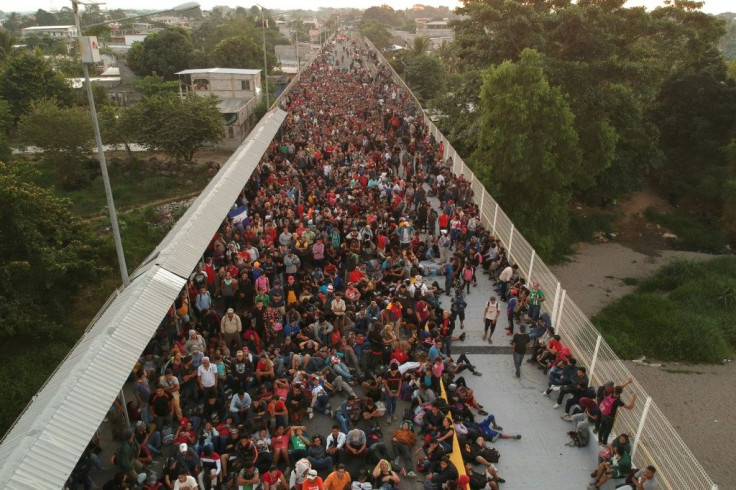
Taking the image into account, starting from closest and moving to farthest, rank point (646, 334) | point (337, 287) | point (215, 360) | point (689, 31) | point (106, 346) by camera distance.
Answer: point (106, 346), point (215, 360), point (337, 287), point (646, 334), point (689, 31)

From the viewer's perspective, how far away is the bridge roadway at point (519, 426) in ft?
30.4

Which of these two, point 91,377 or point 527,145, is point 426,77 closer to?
point 527,145

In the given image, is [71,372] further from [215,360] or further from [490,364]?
[490,364]

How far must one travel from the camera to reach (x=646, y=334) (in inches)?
820

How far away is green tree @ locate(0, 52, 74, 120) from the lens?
43406 mm

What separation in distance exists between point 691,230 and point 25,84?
4628 centimetres

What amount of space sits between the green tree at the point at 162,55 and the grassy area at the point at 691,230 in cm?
5007

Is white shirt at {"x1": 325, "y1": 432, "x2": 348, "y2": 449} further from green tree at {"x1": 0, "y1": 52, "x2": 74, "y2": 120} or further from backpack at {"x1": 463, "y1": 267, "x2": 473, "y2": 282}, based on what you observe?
green tree at {"x1": 0, "y1": 52, "x2": 74, "y2": 120}

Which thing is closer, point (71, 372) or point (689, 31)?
point (71, 372)

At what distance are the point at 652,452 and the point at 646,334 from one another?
13431mm

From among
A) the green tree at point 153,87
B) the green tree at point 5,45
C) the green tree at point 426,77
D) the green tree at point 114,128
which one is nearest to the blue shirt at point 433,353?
the green tree at point 114,128

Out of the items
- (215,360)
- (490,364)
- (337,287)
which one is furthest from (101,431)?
(490,364)

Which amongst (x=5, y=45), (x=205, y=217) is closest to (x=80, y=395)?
(x=205, y=217)

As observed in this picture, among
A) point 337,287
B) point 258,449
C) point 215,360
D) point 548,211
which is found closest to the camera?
point 258,449
